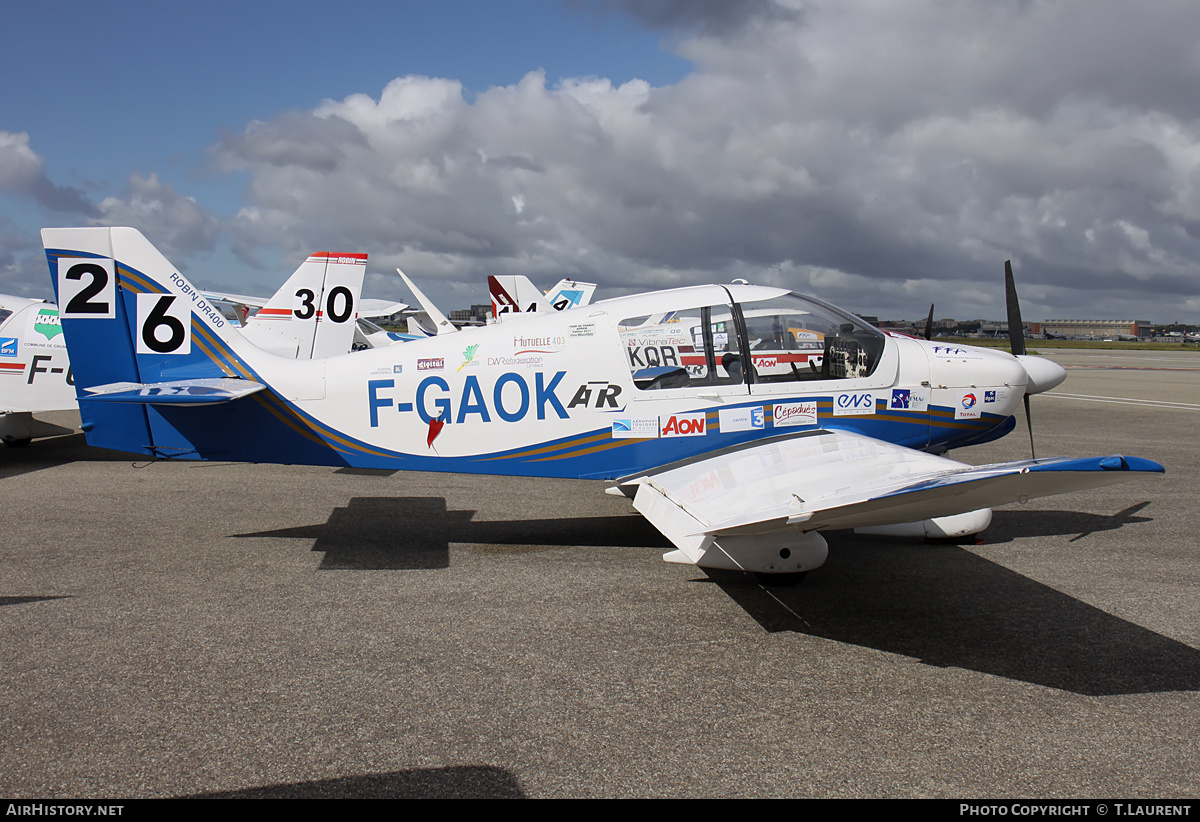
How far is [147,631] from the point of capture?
429 centimetres

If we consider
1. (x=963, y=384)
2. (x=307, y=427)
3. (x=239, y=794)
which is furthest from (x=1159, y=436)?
(x=239, y=794)

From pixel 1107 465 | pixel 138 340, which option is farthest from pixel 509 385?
pixel 1107 465

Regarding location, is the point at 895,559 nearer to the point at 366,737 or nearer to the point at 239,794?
the point at 366,737

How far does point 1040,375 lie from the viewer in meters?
6.48

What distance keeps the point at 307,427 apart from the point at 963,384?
524 centimetres

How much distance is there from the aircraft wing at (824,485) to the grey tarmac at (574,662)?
0.67 m

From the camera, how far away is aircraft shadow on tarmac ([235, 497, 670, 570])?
5867mm

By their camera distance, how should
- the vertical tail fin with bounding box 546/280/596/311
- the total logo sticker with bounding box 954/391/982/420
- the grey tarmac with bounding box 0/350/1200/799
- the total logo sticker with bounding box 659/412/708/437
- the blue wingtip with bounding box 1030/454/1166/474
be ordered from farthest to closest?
the vertical tail fin with bounding box 546/280/596/311 → the total logo sticker with bounding box 954/391/982/420 → the total logo sticker with bounding box 659/412/708/437 → the blue wingtip with bounding box 1030/454/1166/474 → the grey tarmac with bounding box 0/350/1200/799

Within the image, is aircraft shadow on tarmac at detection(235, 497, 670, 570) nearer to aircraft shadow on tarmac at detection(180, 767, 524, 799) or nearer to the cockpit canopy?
the cockpit canopy

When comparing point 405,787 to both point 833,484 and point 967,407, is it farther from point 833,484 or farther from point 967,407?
point 967,407

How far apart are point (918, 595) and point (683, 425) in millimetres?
1993

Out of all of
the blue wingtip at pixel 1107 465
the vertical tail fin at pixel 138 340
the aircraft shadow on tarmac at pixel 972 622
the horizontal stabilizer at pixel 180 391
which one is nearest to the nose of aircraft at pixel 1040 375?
the aircraft shadow on tarmac at pixel 972 622

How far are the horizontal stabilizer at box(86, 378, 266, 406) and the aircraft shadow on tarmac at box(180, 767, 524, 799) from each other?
3273 millimetres

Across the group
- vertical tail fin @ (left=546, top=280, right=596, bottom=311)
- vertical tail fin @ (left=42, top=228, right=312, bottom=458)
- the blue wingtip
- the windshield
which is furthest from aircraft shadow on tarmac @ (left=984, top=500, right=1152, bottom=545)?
vertical tail fin @ (left=546, top=280, right=596, bottom=311)
